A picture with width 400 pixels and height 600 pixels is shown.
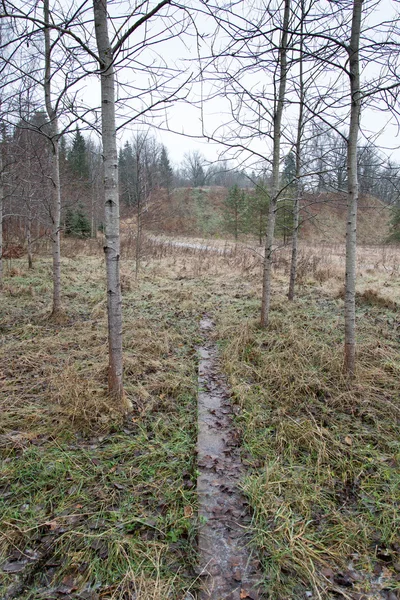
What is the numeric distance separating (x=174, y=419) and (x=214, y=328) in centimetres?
303

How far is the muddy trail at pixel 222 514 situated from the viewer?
1.81m

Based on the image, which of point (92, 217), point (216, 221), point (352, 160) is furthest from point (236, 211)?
point (352, 160)

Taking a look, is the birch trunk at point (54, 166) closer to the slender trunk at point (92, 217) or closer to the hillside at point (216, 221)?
the slender trunk at point (92, 217)

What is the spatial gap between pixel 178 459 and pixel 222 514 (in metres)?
0.64

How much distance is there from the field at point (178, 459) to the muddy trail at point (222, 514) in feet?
0.24

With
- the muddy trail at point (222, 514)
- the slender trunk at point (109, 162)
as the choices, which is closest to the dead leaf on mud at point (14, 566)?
the muddy trail at point (222, 514)

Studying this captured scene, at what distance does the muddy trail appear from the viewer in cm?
181

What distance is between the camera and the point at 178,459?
9.02ft

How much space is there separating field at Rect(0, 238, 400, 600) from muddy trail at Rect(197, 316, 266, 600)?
7 cm

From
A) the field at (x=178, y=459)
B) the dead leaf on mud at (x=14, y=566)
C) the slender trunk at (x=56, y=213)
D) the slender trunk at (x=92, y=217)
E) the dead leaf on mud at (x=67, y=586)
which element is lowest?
the dead leaf on mud at (x=67, y=586)

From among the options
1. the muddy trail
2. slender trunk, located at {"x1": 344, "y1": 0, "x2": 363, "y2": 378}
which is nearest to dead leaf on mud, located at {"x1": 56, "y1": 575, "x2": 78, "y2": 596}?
the muddy trail

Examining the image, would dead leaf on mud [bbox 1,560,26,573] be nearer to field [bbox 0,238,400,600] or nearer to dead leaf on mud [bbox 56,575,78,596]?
field [bbox 0,238,400,600]

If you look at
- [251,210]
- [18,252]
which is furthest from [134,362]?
[251,210]

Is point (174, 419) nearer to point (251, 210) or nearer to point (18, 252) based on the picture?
point (18, 252)
